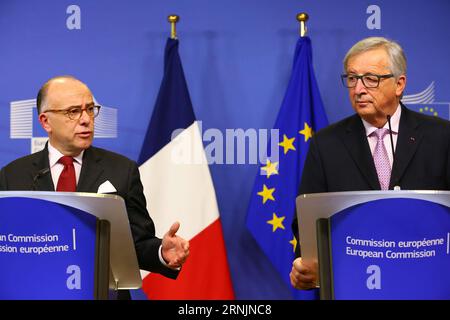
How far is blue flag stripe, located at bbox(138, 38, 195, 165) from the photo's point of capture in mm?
4555

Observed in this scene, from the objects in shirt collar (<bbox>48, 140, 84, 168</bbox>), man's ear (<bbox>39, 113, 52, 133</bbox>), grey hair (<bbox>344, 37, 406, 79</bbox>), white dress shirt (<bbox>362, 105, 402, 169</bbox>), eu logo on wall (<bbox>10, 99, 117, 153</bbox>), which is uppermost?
grey hair (<bbox>344, 37, 406, 79</bbox>)

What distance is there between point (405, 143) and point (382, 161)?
0.12 meters

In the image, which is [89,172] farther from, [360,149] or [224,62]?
[224,62]

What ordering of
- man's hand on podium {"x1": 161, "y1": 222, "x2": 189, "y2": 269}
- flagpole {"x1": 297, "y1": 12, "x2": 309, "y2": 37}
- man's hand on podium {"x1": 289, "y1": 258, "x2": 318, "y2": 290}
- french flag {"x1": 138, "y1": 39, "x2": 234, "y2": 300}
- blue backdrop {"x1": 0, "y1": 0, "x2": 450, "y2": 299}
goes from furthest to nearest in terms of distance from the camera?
blue backdrop {"x1": 0, "y1": 0, "x2": 450, "y2": 299} < flagpole {"x1": 297, "y1": 12, "x2": 309, "y2": 37} < french flag {"x1": 138, "y1": 39, "x2": 234, "y2": 300} < man's hand on podium {"x1": 161, "y1": 222, "x2": 189, "y2": 269} < man's hand on podium {"x1": 289, "y1": 258, "x2": 318, "y2": 290}

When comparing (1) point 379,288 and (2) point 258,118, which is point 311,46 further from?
(1) point 379,288

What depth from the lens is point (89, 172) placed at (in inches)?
130

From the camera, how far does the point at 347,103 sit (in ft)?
15.6

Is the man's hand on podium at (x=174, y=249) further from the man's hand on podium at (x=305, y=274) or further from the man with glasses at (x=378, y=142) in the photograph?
the man with glasses at (x=378, y=142)

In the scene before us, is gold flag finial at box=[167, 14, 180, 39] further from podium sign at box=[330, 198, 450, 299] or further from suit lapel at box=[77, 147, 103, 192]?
podium sign at box=[330, 198, 450, 299]

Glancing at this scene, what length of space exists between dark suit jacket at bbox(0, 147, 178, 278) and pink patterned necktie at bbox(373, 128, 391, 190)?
3.16 ft

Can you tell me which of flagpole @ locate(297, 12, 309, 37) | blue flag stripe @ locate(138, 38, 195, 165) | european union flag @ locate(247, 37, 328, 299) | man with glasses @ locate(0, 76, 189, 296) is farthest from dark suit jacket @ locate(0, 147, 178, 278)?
flagpole @ locate(297, 12, 309, 37)

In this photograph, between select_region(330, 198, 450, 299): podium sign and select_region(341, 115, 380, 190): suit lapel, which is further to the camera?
select_region(341, 115, 380, 190): suit lapel

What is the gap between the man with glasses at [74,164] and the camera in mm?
3262

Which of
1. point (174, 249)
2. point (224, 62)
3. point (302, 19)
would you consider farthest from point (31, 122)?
point (174, 249)
